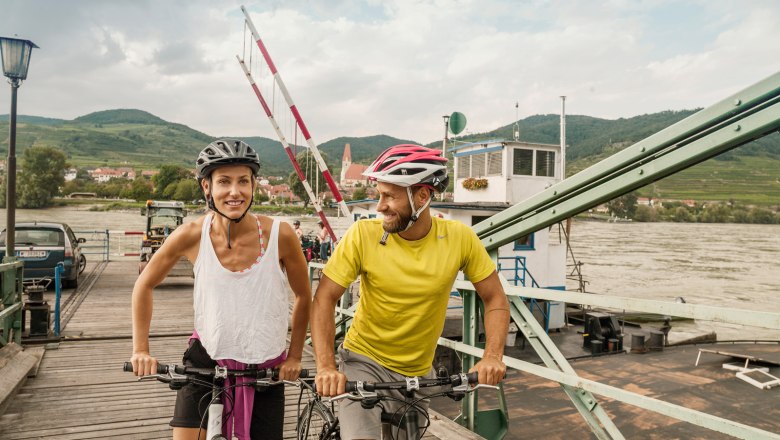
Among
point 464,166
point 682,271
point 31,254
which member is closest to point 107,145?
point 682,271

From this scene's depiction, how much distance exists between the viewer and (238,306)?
2184mm

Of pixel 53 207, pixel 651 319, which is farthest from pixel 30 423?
pixel 53 207

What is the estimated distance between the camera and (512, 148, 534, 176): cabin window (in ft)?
69.1

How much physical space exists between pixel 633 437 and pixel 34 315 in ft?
35.5

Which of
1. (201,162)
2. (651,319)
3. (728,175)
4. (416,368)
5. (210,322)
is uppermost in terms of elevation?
(728,175)

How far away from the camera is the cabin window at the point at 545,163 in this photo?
21547 mm

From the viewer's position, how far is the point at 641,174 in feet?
10.2

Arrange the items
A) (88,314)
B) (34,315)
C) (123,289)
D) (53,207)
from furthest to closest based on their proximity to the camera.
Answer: (53,207) < (123,289) < (88,314) < (34,315)

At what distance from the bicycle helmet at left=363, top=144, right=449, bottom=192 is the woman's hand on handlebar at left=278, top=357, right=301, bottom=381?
2.78 ft

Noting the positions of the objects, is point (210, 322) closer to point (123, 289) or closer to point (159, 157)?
point (123, 289)

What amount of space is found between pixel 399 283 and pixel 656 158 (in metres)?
1.85

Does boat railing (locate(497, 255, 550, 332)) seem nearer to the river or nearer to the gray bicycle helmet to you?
the river

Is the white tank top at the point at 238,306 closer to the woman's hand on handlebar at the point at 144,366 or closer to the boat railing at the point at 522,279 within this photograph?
the woman's hand on handlebar at the point at 144,366

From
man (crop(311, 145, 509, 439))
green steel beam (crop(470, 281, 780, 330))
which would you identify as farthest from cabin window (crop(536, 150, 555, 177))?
man (crop(311, 145, 509, 439))
